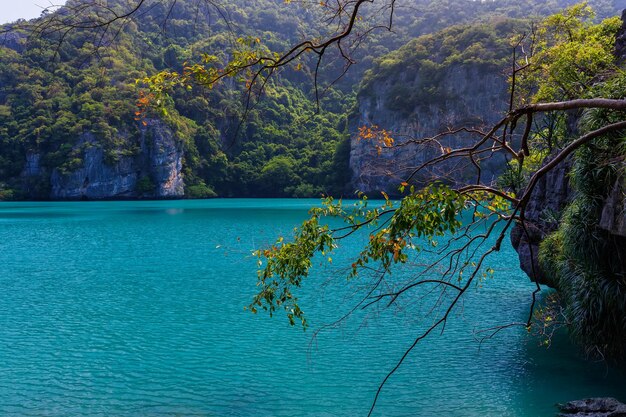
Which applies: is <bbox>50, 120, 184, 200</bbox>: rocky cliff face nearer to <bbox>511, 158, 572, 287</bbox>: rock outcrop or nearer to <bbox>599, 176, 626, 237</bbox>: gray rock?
<bbox>511, 158, 572, 287</bbox>: rock outcrop

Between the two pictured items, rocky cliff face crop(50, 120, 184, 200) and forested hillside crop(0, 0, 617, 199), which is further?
rocky cliff face crop(50, 120, 184, 200)

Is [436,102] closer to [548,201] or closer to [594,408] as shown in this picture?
[548,201]

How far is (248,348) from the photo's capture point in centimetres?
1088

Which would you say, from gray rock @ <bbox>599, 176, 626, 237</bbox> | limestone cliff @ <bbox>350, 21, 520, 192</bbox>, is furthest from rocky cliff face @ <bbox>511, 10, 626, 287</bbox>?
limestone cliff @ <bbox>350, 21, 520, 192</bbox>

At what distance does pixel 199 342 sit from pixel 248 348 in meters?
1.13

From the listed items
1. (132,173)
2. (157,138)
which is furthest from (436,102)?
(132,173)

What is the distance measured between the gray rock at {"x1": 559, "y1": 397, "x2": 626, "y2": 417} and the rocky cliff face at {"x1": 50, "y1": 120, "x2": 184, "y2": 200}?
7072 centimetres

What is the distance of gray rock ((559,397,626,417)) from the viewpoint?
7.04 metres

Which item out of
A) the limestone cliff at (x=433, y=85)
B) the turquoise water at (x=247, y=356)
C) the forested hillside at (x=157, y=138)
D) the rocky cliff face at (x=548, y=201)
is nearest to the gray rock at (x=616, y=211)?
the rocky cliff face at (x=548, y=201)

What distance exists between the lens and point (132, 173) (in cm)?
7769

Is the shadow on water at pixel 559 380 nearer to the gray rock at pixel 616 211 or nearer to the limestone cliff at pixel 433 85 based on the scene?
the gray rock at pixel 616 211

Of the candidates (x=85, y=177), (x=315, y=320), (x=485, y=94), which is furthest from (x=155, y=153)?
(x=315, y=320)

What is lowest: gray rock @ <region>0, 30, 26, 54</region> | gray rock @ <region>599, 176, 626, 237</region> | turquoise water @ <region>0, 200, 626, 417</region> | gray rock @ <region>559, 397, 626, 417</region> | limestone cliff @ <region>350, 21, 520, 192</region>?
turquoise water @ <region>0, 200, 626, 417</region>

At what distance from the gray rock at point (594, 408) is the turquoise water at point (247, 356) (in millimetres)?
310
